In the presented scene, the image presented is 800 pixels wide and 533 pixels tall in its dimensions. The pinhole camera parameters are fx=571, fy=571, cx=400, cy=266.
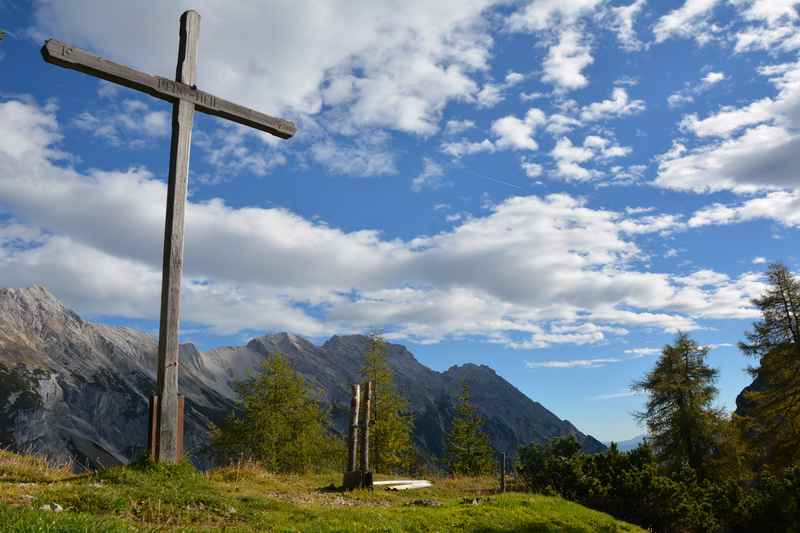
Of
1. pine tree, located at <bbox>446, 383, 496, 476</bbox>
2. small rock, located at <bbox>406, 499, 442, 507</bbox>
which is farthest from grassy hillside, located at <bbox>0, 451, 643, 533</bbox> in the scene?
pine tree, located at <bbox>446, 383, 496, 476</bbox>

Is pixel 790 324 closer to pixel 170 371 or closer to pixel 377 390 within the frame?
pixel 377 390

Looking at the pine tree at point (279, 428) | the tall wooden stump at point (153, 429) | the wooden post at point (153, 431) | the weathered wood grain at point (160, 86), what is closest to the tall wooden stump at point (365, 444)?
the tall wooden stump at point (153, 429)

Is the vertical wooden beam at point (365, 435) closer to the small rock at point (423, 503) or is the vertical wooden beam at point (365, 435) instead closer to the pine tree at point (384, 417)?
the small rock at point (423, 503)

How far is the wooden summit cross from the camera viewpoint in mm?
11758

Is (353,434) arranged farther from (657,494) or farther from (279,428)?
(279,428)

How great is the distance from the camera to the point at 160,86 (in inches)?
503

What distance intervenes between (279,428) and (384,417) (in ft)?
29.8

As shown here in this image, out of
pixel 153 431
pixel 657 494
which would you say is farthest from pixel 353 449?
pixel 657 494

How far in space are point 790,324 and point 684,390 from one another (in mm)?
11352

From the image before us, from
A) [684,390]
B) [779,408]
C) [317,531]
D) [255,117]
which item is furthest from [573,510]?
[684,390]

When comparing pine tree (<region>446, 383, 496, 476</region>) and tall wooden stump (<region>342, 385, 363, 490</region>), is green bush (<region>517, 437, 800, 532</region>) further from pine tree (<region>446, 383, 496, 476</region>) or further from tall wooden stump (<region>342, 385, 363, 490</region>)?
pine tree (<region>446, 383, 496, 476</region>)

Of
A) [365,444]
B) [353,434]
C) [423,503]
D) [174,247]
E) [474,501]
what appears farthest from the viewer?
[353,434]

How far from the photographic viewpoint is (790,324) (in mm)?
35031

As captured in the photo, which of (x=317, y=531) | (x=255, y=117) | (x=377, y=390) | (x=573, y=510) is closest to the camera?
(x=317, y=531)
